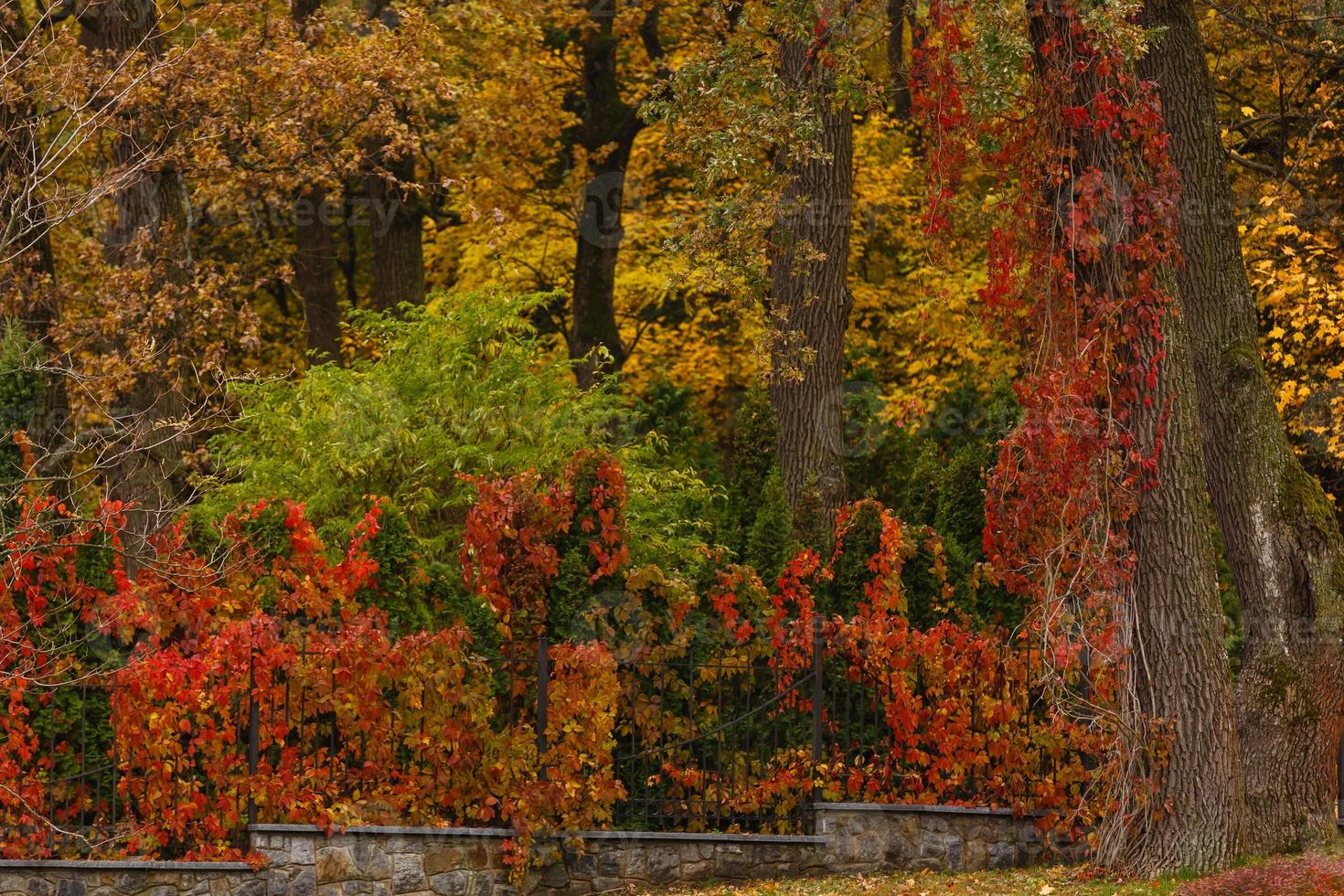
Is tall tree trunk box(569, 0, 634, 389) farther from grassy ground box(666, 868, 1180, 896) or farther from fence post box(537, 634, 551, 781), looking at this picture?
grassy ground box(666, 868, 1180, 896)

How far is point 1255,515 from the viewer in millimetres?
12055

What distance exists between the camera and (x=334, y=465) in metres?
14.2

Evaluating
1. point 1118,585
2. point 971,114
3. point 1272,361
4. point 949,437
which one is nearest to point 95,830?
point 1118,585

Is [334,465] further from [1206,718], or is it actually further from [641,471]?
[1206,718]

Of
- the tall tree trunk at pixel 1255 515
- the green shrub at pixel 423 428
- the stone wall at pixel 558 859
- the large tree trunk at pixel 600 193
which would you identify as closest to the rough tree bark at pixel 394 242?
the large tree trunk at pixel 600 193

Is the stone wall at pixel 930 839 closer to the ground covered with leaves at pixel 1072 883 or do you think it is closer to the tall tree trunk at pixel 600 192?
the ground covered with leaves at pixel 1072 883

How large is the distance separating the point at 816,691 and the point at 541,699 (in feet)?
6.82

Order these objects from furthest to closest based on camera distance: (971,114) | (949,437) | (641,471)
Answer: (949,437), (641,471), (971,114)

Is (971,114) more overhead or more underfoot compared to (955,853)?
more overhead

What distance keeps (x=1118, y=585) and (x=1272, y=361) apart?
33.8 feet

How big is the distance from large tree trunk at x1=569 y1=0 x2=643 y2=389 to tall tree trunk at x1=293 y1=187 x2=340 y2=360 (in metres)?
3.43

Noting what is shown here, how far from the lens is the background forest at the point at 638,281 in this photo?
11188mm

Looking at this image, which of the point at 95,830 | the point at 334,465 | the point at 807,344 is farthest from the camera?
the point at 807,344

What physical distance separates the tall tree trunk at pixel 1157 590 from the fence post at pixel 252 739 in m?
5.52
